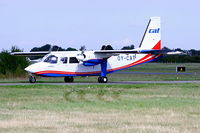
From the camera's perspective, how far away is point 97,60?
140 ft

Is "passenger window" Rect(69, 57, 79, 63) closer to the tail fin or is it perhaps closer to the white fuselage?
the white fuselage

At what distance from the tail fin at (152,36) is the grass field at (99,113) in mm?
18553

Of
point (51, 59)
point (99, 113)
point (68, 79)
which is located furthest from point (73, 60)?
point (99, 113)

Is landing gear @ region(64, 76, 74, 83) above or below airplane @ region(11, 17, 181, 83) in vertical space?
below

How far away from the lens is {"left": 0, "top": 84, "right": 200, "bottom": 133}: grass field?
15.2m

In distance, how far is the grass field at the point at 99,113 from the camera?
599 inches

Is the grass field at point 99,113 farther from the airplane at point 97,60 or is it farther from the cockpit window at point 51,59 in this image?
the cockpit window at point 51,59

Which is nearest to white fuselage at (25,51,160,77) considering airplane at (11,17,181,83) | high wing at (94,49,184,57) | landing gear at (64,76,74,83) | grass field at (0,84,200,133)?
airplane at (11,17,181,83)

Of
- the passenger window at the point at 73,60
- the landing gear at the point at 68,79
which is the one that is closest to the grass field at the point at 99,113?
the passenger window at the point at 73,60

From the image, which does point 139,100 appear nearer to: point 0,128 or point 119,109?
point 119,109

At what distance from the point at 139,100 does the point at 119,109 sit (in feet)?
13.9

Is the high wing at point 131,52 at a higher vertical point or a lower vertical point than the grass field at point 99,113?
higher

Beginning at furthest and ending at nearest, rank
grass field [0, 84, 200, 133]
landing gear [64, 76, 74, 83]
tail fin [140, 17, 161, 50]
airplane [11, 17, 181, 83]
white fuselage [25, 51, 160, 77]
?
tail fin [140, 17, 161, 50], landing gear [64, 76, 74, 83], airplane [11, 17, 181, 83], white fuselage [25, 51, 160, 77], grass field [0, 84, 200, 133]

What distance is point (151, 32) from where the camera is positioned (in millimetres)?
45844
